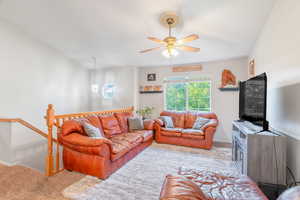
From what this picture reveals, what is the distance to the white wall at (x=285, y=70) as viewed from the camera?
66.2 inches

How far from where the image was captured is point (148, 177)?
239 centimetres

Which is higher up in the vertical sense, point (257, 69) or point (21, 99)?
point (257, 69)

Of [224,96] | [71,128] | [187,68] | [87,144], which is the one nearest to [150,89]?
[187,68]

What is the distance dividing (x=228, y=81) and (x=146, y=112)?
2935 millimetres

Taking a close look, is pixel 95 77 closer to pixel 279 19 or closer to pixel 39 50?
pixel 39 50

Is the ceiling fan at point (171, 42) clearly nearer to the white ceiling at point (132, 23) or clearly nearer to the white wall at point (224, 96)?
the white ceiling at point (132, 23)

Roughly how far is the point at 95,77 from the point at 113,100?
1398 millimetres

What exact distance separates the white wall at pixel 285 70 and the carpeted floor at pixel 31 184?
3151 millimetres

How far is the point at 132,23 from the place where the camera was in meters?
2.99

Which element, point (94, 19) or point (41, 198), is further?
point (94, 19)

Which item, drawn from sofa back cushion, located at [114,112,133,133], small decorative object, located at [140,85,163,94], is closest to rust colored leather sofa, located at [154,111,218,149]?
sofa back cushion, located at [114,112,133,133]

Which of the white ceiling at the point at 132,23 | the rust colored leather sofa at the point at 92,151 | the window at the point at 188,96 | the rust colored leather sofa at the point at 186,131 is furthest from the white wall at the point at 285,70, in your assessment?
the rust colored leather sofa at the point at 92,151

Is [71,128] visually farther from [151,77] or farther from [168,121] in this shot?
[151,77]

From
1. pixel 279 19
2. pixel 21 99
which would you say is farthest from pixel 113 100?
pixel 279 19
